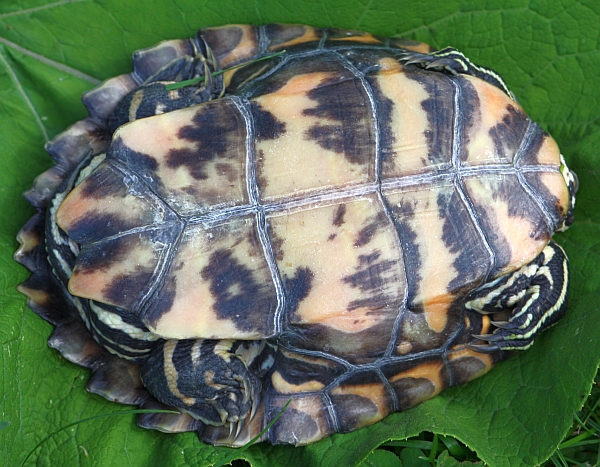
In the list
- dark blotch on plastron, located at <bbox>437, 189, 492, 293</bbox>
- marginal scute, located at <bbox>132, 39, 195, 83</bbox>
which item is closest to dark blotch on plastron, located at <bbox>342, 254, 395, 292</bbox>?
dark blotch on plastron, located at <bbox>437, 189, 492, 293</bbox>

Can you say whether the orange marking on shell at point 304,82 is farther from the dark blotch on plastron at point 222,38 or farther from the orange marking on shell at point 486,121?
the orange marking on shell at point 486,121

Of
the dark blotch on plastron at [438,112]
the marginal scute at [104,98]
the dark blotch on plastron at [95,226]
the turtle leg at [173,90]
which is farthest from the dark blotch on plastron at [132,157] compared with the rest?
the dark blotch on plastron at [438,112]

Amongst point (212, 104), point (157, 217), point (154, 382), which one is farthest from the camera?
point (154, 382)

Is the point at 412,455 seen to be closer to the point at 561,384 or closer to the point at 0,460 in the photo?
the point at 561,384

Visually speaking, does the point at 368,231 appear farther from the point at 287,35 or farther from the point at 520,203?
the point at 287,35

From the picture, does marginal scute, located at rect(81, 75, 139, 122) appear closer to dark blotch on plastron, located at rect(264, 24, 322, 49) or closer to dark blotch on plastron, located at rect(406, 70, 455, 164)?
dark blotch on plastron, located at rect(264, 24, 322, 49)

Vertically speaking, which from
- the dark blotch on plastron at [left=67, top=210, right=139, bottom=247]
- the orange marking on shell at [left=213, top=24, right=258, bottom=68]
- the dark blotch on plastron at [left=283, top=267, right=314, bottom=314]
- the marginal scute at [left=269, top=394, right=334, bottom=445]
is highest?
the orange marking on shell at [left=213, top=24, right=258, bottom=68]

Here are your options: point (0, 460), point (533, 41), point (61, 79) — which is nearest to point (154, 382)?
point (0, 460)
